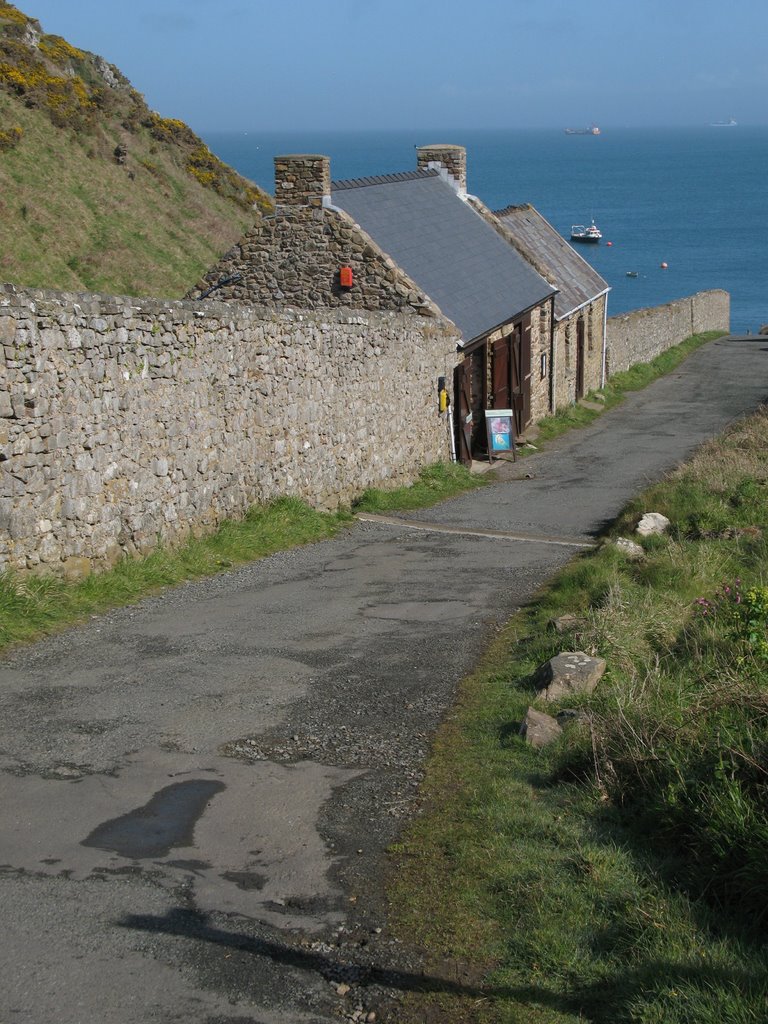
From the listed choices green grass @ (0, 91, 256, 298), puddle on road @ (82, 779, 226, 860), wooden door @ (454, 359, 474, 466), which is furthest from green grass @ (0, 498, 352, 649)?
green grass @ (0, 91, 256, 298)

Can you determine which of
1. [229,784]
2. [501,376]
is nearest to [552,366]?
[501,376]

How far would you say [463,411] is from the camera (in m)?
25.3

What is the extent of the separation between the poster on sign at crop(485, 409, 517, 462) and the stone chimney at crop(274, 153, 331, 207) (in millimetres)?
6051

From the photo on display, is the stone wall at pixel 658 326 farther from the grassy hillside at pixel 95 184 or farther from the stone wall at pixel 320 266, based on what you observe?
the stone wall at pixel 320 266

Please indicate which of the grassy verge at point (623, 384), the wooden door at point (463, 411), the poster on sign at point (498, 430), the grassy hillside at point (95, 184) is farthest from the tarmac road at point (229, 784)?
the grassy hillside at point (95, 184)

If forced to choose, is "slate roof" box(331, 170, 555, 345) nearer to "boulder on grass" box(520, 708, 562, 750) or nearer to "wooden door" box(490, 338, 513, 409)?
"wooden door" box(490, 338, 513, 409)

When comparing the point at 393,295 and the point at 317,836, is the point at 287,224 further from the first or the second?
the point at 317,836

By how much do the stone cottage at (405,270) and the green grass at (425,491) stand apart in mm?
1699

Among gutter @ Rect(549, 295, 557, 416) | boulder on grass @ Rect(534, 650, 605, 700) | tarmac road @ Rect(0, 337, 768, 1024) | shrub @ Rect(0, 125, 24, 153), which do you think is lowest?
tarmac road @ Rect(0, 337, 768, 1024)

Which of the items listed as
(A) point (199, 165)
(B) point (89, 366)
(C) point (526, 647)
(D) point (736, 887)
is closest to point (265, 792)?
(D) point (736, 887)

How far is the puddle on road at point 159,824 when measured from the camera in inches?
253

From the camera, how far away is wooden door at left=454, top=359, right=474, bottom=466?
25.0m

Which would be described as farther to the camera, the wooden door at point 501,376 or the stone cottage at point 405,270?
the wooden door at point 501,376

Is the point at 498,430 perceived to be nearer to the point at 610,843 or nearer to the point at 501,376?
the point at 501,376
